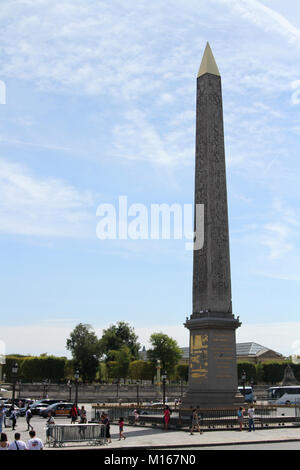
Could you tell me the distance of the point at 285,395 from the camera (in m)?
54.4

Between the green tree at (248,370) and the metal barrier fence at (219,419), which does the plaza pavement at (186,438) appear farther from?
the green tree at (248,370)

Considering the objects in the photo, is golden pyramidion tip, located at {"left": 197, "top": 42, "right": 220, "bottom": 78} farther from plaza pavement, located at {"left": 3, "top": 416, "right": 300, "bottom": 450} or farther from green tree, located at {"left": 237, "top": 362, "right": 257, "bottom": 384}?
green tree, located at {"left": 237, "top": 362, "right": 257, "bottom": 384}

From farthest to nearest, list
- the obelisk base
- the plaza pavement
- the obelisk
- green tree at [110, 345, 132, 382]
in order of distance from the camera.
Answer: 1. green tree at [110, 345, 132, 382]
2. the obelisk
3. the obelisk base
4. the plaza pavement

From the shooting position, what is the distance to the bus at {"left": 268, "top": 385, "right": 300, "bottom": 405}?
52.7m

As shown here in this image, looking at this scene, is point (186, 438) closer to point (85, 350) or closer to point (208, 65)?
point (208, 65)

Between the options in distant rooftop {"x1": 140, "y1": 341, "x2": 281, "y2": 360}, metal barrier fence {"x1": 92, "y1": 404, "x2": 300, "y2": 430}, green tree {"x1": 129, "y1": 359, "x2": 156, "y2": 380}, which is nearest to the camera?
metal barrier fence {"x1": 92, "y1": 404, "x2": 300, "y2": 430}

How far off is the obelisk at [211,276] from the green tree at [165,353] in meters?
69.0

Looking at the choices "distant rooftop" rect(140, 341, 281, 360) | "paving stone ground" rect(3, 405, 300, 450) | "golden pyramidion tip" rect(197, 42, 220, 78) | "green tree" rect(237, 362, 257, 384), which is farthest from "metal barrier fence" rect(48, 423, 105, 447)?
"distant rooftop" rect(140, 341, 281, 360)

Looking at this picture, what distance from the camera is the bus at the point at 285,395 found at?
52.7 meters

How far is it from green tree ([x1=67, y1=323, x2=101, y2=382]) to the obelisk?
68.0m

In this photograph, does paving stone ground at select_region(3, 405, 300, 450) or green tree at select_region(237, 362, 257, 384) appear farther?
green tree at select_region(237, 362, 257, 384)

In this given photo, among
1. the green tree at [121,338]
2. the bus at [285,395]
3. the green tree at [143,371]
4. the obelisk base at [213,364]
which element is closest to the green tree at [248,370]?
the green tree at [143,371]

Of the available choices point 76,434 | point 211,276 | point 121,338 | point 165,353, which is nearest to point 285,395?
point 211,276
